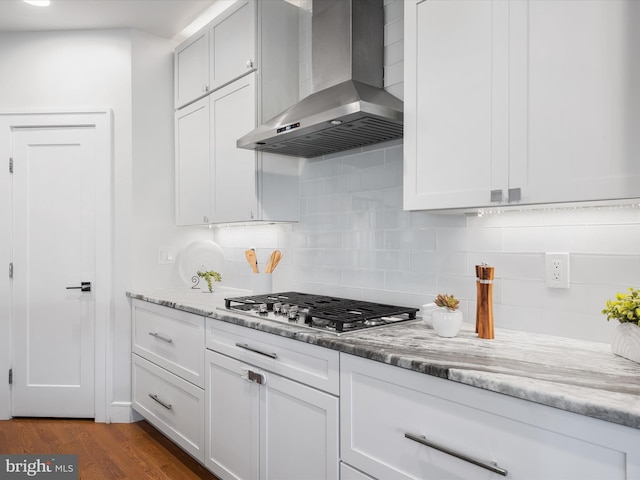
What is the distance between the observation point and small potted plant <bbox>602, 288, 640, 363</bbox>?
1.31 meters

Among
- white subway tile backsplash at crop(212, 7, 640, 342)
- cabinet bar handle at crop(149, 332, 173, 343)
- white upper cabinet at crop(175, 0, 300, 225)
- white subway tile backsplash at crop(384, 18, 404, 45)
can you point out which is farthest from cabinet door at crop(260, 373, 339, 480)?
white subway tile backsplash at crop(384, 18, 404, 45)

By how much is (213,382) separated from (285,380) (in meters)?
0.63

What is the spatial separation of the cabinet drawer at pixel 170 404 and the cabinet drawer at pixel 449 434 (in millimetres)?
1160

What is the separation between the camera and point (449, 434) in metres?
1.28

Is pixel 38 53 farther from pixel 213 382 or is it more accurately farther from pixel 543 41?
pixel 543 41

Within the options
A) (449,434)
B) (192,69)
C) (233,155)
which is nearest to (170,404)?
(233,155)

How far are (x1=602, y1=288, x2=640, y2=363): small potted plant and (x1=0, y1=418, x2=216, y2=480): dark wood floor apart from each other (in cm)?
209

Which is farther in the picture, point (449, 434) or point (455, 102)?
point (455, 102)

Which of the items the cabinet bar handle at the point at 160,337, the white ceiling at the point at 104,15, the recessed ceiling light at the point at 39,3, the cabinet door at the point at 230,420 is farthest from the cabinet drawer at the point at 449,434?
the recessed ceiling light at the point at 39,3

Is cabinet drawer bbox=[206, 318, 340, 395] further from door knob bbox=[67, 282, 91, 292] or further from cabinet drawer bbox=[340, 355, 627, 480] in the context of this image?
door knob bbox=[67, 282, 91, 292]

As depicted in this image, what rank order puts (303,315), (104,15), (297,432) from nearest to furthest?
(297,432)
(303,315)
(104,15)

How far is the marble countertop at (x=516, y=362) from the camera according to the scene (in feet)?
3.38

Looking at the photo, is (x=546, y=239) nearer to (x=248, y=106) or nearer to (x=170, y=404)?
(x=248, y=106)

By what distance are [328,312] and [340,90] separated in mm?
1028
